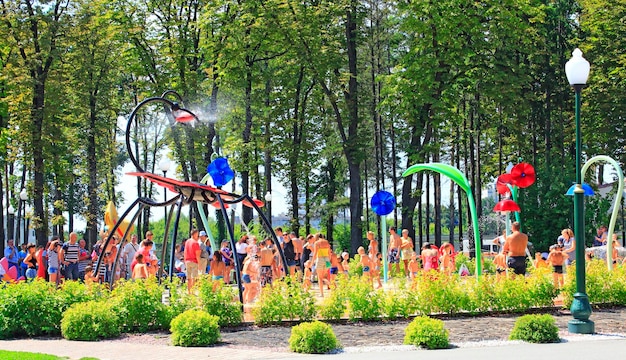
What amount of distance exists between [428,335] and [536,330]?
174cm

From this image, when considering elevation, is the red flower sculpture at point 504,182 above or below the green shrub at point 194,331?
above

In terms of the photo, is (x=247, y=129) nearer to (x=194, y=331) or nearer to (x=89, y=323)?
(x=89, y=323)

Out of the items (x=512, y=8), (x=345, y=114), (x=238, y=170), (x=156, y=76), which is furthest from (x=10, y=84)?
(x=512, y=8)

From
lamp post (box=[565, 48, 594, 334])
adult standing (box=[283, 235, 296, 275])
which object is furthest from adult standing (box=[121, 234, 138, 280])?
lamp post (box=[565, 48, 594, 334])

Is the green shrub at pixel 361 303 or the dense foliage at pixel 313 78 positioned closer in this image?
the green shrub at pixel 361 303

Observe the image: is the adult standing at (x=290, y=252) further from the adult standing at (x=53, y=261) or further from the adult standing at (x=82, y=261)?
the adult standing at (x=53, y=261)

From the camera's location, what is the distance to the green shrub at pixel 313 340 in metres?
11.4

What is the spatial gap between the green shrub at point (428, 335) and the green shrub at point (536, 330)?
49.1 inches

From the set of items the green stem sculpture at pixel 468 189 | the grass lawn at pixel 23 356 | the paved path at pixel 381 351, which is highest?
the green stem sculpture at pixel 468 189

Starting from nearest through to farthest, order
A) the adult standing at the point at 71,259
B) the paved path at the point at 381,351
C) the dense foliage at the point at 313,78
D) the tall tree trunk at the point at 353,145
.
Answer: the paved path at the point at 381,351, the adult standing at the point at 71,259, the dense foliage at the point at 313,78, the tall tree trunk at the point at 353,145

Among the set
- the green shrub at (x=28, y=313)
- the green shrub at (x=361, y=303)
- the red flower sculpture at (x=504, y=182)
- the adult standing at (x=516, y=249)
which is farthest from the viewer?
the red flower sculpture at (x=504, y=182)

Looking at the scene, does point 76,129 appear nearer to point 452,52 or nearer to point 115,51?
point 115,51

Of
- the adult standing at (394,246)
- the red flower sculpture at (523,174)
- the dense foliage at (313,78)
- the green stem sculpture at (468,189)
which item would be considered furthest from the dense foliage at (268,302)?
the dense foliage at (313,78)

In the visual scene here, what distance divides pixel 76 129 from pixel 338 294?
99.7 feet
